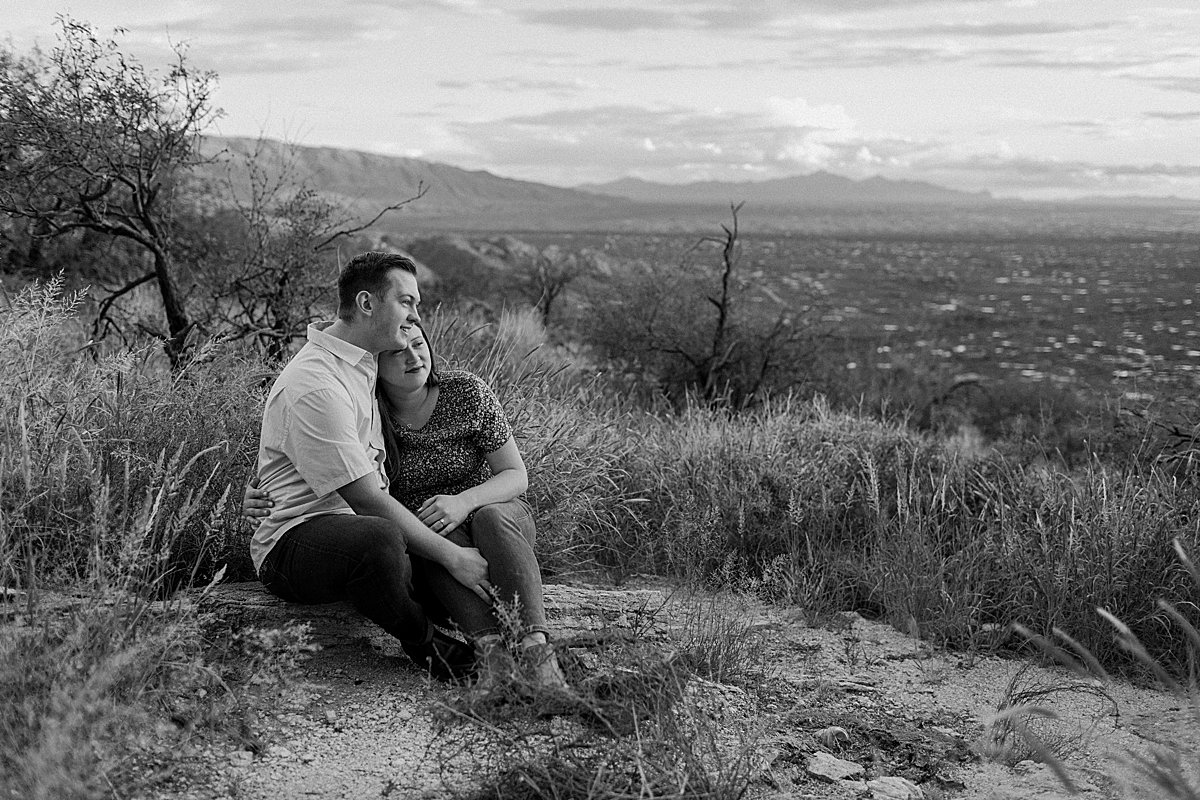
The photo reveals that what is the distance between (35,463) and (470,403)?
154cm

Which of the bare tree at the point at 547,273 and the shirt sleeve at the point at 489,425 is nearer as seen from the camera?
the shirt sleeve at the point at 489,425

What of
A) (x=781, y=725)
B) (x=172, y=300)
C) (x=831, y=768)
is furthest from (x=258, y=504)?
(x=172, y=300)

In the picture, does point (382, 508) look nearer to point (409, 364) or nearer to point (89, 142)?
point (409, 364)

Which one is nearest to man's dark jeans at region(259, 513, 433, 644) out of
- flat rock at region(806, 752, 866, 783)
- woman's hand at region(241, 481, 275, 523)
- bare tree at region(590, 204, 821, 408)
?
woman's hand at region(241, 481, 275, 523)

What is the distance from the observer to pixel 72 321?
843cm

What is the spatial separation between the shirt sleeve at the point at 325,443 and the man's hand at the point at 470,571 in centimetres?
39

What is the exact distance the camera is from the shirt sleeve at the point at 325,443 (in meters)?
3.59

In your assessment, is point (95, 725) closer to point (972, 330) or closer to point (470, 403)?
point (470, 403)

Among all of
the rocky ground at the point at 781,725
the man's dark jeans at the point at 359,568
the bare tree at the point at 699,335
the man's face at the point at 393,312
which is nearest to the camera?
the rocky ground at the point at 781,725

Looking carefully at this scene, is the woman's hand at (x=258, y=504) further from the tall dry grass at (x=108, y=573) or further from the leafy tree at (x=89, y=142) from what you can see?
the leafy tree at (x=89, y=142)

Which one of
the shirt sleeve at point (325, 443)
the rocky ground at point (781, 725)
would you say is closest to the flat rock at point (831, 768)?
the rocky ground at point (781, 725)

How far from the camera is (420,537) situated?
3.64m

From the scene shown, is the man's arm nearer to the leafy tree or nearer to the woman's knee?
the woman's knee

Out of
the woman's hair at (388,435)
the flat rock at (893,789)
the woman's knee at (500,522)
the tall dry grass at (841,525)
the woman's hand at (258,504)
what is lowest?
the flat rock at (893,789)
